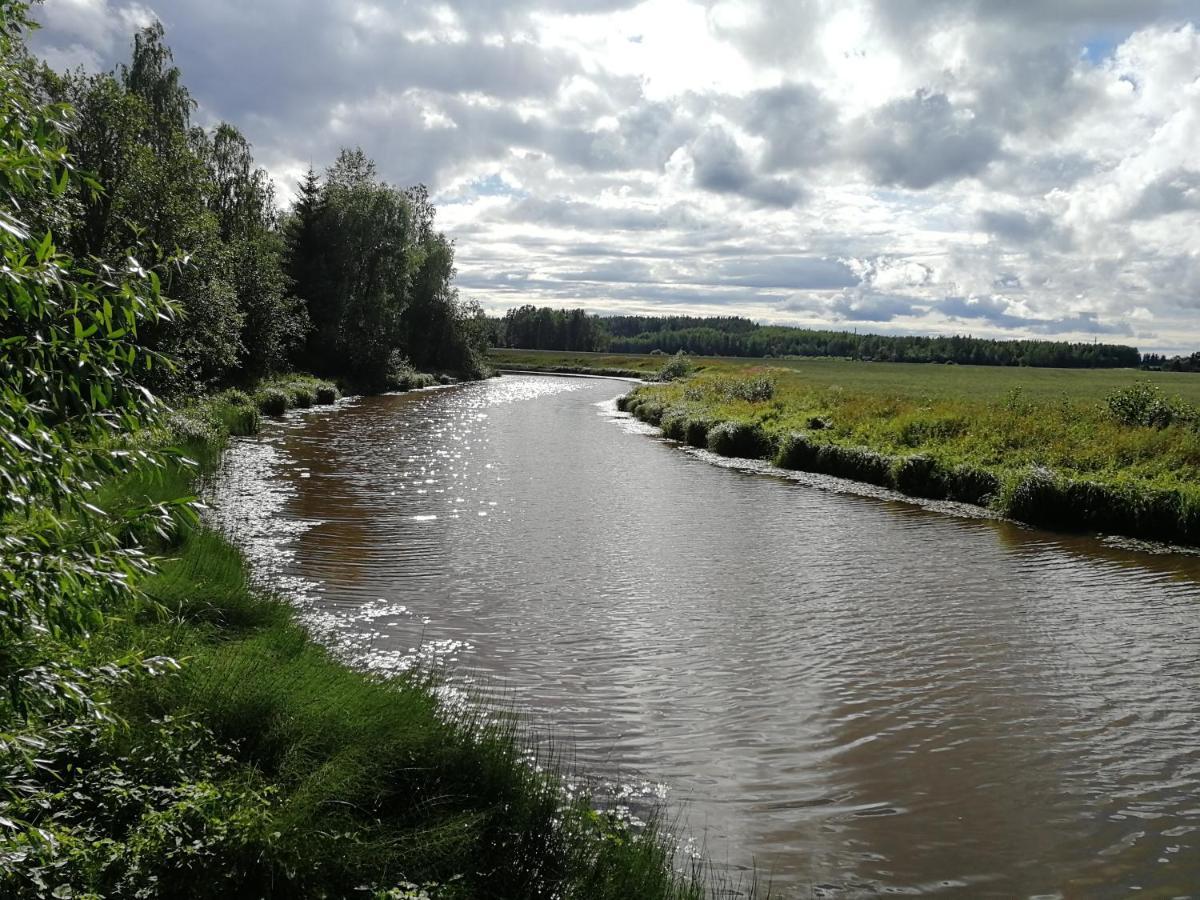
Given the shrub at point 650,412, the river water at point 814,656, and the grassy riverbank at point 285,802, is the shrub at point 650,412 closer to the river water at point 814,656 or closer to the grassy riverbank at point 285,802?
the river water at point 814,656

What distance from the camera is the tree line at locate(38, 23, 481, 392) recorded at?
30875mm

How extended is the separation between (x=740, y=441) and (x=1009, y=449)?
9.77 meters

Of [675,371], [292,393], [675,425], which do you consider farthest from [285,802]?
[675,371]

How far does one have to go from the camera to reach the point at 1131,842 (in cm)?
664

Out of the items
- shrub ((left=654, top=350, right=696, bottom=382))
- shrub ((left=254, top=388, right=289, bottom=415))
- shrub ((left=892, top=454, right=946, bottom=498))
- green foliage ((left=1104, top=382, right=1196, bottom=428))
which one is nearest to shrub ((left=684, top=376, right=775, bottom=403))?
green foliage ((left=1104, top=382, right=1196, bottom=428))

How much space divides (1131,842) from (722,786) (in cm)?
309

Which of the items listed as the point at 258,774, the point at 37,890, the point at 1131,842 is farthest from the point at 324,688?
the point at 1131,842

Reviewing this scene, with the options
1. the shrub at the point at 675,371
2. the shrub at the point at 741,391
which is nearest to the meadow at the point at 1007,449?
the shrub at the point at 741,391

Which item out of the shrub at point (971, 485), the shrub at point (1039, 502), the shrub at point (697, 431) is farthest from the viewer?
the shrub at point (697, 431)

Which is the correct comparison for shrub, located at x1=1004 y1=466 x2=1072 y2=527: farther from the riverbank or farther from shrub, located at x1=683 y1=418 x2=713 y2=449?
shrub, located at x1=683 y1=418 x2=713 y2=449

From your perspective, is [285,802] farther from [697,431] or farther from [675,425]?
[675,425]

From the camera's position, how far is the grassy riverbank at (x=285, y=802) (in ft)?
15.1

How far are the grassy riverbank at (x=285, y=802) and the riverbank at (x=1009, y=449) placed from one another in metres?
17.0

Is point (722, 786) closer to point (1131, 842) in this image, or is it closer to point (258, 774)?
point (1131, 842)
